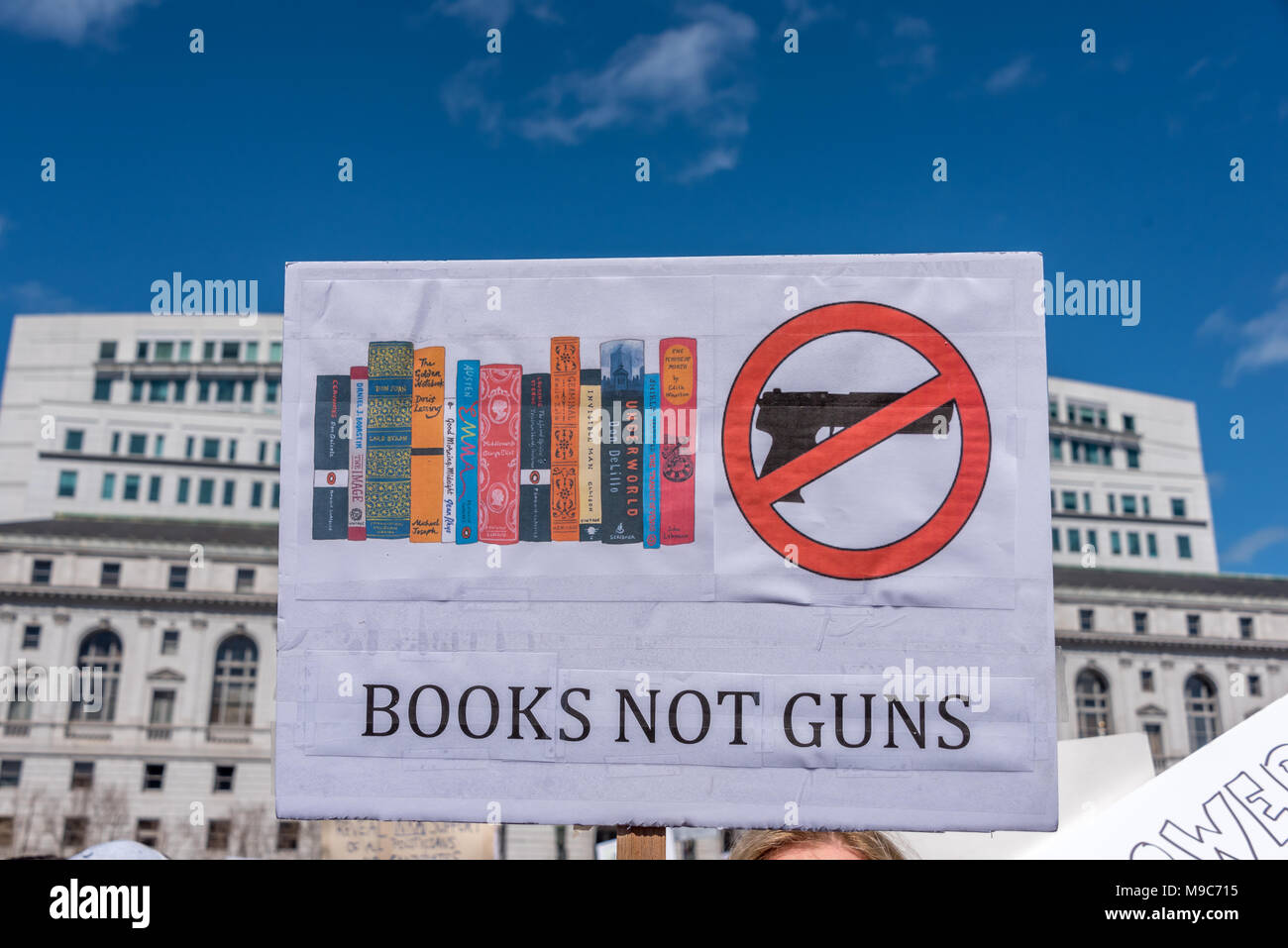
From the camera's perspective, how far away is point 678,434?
11.7 ft

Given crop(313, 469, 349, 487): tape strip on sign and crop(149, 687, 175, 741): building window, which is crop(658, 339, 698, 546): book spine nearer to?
crop(313, 469, 349, 487): tape strip on sign

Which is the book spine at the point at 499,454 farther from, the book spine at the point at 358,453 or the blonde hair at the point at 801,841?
the blonde hair at the point at 801,841

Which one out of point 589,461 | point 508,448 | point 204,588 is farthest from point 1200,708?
point 508,448

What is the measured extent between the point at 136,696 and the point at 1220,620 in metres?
76.0

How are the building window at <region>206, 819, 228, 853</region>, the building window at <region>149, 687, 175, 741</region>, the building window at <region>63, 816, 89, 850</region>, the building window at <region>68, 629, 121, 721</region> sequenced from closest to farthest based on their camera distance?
the building window at <region>63, 816, 89, 850</region> < the building window at <region>206, 819, 228, 853</region> < the building window at <region>68, 629, 121, 721</region> < the building window at <region>149, 687, 175, 741</region>

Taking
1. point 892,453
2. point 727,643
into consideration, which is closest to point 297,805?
point 727,643

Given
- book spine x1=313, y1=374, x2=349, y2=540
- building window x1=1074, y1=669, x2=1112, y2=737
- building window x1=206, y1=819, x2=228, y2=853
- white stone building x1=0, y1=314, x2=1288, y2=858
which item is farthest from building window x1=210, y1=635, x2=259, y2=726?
book spine x1=313, y1=374, x2=349, y2=540

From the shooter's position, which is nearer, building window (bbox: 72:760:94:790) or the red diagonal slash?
the red diagonal slash

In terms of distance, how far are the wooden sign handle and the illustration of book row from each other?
0.97m

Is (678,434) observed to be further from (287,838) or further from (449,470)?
(287,838)

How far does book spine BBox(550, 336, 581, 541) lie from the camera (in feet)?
11.6

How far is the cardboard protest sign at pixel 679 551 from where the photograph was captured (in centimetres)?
340
